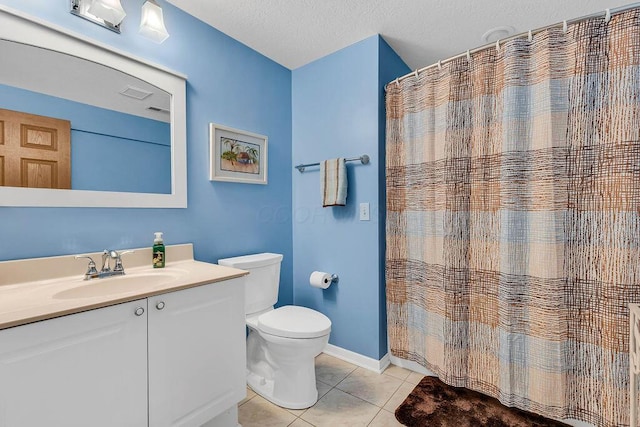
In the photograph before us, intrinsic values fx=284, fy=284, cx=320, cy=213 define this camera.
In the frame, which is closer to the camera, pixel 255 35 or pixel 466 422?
pixel 466 422

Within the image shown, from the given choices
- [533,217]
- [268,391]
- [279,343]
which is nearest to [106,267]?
[279,343]

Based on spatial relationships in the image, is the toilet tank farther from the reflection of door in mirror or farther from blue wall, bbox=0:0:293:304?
the reflection of door in mirror

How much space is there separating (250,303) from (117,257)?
2.49 ft

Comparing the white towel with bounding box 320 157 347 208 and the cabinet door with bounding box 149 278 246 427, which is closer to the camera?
the cabinet door with bounding box 149 278 246 427

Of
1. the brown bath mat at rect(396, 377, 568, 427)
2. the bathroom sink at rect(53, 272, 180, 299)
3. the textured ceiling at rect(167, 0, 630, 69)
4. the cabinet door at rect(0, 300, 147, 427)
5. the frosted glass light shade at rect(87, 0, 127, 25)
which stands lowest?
the brown bath mat at rect(396, 377, 568, 427)

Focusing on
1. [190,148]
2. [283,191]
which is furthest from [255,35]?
[283,191]

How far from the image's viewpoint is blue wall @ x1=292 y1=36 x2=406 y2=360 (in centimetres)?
189

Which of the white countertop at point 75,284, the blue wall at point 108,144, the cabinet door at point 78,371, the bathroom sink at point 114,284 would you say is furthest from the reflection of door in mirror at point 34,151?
the cabinet door at point 78,371

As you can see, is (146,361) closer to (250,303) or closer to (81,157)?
(250,303)

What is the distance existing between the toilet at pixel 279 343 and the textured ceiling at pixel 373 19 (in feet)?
4.81

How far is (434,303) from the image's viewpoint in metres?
1.69

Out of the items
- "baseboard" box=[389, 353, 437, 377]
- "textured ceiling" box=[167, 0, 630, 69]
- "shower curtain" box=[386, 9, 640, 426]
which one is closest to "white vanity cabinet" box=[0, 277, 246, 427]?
"baseboard" box=[389, 353, 437, 377]

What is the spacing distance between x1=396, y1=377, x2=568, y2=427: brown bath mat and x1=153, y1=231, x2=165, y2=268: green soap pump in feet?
4.73

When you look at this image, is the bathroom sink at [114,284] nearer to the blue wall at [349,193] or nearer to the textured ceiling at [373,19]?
the blue wall at [349,193]
